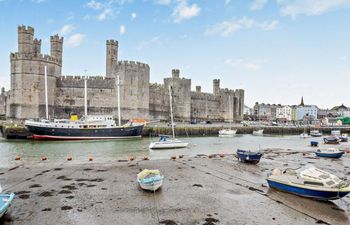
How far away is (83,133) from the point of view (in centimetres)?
3241

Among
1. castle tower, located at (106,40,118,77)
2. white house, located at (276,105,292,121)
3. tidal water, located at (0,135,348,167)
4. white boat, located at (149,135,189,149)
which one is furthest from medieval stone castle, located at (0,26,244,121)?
white house, located at (276,105,292,121)

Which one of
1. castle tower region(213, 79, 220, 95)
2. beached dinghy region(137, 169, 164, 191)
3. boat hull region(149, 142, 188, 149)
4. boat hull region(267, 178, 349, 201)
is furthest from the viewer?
castle tower region(213, 79, 220, 95)

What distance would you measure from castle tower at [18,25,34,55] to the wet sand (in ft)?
98.2

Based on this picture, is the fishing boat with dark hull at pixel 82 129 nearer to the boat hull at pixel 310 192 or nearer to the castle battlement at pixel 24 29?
the castle battlement at pixel 24 29

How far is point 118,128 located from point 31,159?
16.2 m

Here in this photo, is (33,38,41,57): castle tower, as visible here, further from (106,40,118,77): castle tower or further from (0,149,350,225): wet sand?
(0,149,350,225): wet sand

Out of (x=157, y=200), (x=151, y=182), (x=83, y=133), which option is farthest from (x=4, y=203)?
(x=83, y=133)

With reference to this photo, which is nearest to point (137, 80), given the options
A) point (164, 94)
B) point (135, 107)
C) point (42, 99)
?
point (135, 107)

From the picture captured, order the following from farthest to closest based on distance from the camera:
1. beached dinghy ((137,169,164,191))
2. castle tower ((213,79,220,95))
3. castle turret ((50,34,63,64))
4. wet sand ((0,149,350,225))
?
1. castle tower ((213,79,220,95))
2. castle turret ((50,34,63,64))
3. beached dinghy ((137,169,164,191))
4. wet sand ((0,149,350,225))

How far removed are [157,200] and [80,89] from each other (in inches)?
1454

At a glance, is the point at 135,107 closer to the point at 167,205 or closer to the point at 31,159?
the point at 31,159

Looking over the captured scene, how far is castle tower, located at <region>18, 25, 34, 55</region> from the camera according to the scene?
3909cm

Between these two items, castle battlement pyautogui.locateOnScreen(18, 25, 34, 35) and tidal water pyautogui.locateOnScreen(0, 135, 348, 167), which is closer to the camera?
tidal water pyautogui.locateOnScreen(0, 135, 348, 167)

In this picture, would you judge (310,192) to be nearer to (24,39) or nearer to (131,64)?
(131,64)
